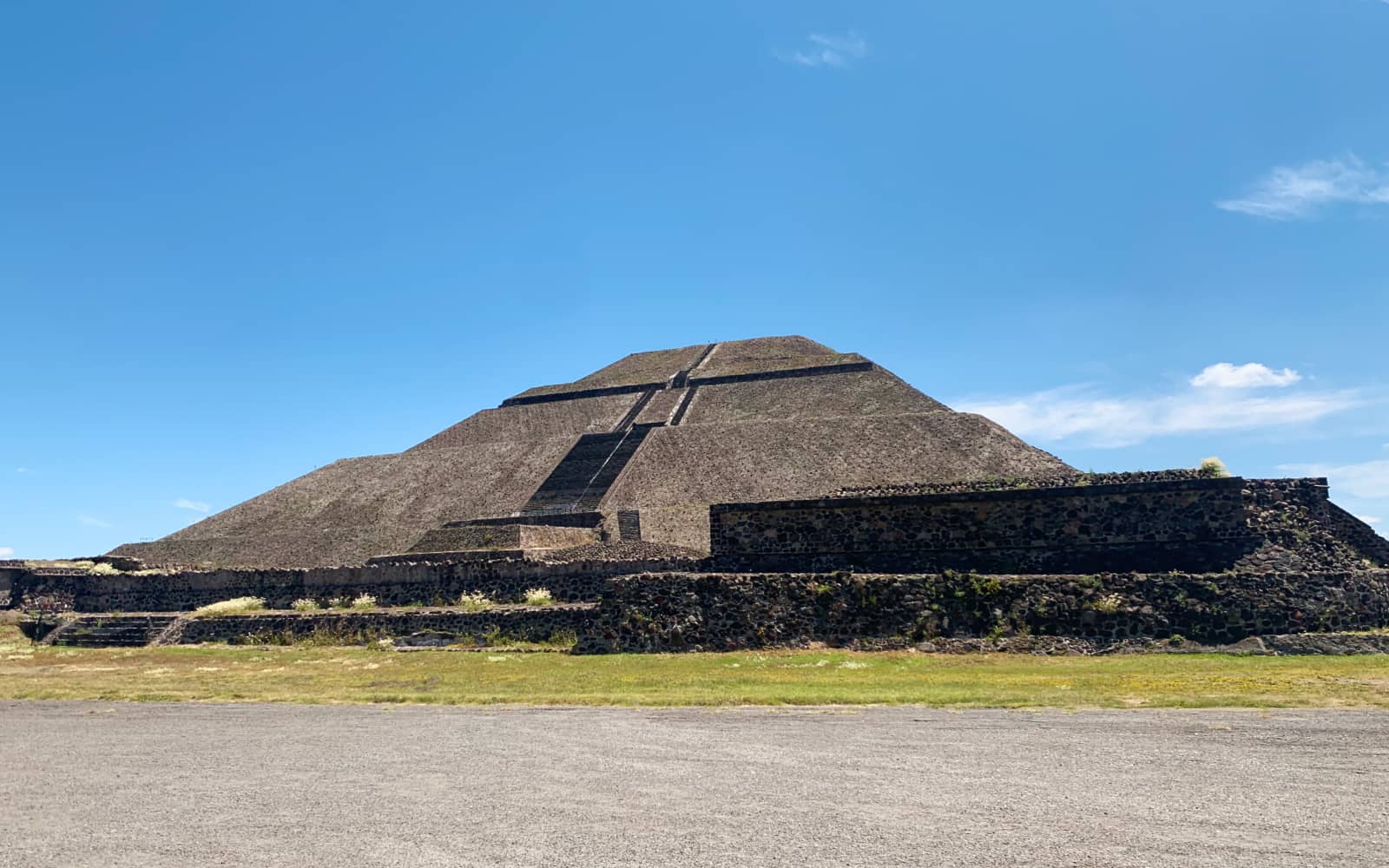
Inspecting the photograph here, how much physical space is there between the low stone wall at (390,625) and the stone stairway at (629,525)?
14.0 m

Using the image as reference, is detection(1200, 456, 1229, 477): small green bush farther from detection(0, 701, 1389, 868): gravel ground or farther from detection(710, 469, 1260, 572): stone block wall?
detection(0, 701, 1389, 868): gravel ground

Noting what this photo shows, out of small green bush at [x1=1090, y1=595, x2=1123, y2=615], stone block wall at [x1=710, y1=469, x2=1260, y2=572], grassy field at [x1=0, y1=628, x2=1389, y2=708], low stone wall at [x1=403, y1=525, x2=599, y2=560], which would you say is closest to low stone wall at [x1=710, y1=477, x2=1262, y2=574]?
stone block wall at [x1=710, y1=469, x2=1260, y2=572]

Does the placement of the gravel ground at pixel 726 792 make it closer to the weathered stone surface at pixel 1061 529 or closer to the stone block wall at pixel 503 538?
the weathered stone surface at pixel 1061 529

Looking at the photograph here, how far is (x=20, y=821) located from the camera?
7.17 m

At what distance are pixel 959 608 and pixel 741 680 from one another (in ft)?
16.9

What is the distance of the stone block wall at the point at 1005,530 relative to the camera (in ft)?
63.7

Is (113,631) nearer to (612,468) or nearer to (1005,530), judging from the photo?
(1005,530)

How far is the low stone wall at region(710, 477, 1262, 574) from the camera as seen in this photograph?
63.7ft

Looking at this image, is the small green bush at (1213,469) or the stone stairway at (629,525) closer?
the small green bush at (1213,469)

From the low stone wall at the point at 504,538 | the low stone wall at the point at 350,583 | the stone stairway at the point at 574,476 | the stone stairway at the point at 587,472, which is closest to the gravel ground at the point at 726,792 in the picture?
the low stone wall at the point at 350,583

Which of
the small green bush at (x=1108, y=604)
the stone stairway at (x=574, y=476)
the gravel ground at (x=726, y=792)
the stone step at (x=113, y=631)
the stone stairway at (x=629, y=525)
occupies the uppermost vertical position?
the stone stairway at (x=574, y=476)

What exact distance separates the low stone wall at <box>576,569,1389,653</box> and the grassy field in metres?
0.85

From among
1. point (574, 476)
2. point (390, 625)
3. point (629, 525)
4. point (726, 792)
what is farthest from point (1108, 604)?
point (574, 476)

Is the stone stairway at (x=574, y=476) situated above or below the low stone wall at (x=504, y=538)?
above
